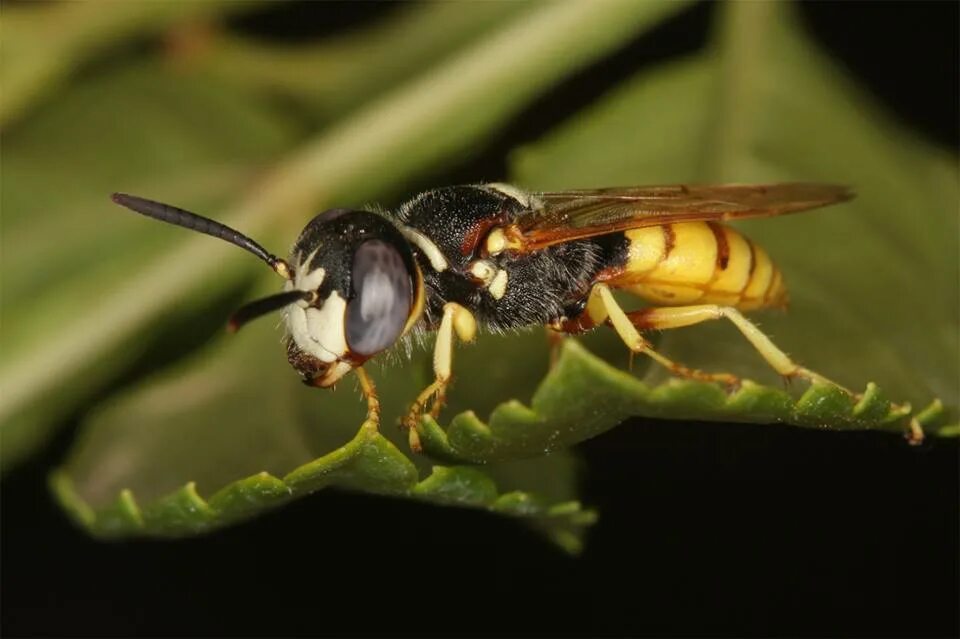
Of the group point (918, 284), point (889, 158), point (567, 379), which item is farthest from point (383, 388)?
point (889, 158)

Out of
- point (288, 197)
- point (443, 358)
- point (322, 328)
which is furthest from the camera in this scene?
point (288, 197)

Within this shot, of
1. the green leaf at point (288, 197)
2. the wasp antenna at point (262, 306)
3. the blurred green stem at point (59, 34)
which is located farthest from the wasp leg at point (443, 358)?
the blurred green stem at point (59, 34)

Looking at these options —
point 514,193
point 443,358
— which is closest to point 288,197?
point 514,193

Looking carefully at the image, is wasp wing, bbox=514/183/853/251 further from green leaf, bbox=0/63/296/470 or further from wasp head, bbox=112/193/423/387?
green leaf, bbox=0/63/296/470

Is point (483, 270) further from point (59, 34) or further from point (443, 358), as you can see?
point (59, 34)

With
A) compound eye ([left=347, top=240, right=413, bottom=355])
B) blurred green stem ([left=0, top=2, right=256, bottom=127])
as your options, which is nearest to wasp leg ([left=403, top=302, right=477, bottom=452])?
compound eye ([left=347, top=240, right=413, bottom=355])
